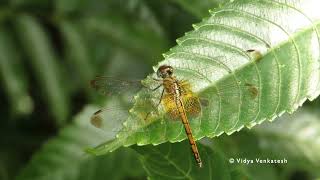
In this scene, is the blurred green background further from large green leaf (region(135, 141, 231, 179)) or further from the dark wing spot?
large green leaf (region(135, 141, 231, 179))

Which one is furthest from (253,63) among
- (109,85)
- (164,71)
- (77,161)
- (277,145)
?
(77,161)

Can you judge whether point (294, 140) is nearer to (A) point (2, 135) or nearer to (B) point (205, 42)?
(B) point (205, 42)

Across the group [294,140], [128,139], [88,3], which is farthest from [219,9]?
[88,3]

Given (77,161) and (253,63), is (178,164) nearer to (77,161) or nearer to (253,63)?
(253,63)

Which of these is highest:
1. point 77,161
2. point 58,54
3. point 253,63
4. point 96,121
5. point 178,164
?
point 58,54

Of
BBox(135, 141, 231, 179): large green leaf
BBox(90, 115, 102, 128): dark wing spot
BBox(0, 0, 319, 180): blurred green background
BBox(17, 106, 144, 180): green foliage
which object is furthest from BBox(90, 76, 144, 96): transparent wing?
BBox(0, 0, 319, 180): blurred green background
